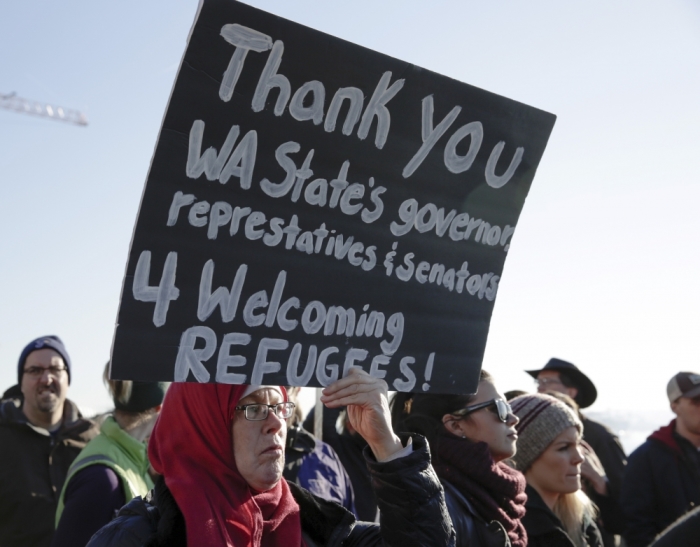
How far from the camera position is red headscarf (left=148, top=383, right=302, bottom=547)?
2525 millimetres

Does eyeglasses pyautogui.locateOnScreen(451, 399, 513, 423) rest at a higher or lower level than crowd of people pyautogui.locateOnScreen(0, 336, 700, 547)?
higher

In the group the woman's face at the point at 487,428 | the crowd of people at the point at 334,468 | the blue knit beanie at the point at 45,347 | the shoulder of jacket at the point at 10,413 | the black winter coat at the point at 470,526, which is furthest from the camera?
the blue knit beanie at the point at 45,347

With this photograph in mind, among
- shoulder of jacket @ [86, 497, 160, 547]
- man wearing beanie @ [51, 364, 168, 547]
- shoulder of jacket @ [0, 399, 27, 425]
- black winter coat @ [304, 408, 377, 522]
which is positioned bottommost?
shoulder of jacket @ [0, 399, 27, 425]

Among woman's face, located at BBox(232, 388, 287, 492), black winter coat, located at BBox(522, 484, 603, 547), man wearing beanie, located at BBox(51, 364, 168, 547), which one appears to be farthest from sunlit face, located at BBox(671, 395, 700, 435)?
woman's face, located at BBox(232, 388, 287, 492)

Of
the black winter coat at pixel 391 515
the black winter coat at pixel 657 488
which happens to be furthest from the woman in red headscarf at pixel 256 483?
the black winter coat at pixel 657 488

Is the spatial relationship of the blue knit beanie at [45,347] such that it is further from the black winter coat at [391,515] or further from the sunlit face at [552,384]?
the sunlit face at [552,384]

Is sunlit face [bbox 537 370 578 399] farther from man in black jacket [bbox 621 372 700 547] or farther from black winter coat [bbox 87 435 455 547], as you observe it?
black winter coat [bbox 87 435 455 547]

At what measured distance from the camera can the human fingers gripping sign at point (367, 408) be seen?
2.51 m

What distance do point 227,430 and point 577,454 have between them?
241 centimetres

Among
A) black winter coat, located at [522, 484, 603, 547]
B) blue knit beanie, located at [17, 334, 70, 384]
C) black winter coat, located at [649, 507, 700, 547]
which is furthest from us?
blue knit beanie, located at [17, 334, 70, 384]

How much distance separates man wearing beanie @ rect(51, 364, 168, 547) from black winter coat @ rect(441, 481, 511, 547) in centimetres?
126

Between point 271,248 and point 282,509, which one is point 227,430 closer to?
point 282,509

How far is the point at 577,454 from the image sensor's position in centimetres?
433

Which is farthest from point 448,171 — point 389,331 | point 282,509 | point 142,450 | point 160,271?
point 142,450
